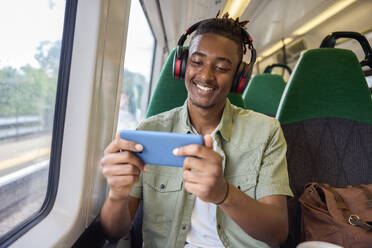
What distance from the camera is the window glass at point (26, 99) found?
73cm

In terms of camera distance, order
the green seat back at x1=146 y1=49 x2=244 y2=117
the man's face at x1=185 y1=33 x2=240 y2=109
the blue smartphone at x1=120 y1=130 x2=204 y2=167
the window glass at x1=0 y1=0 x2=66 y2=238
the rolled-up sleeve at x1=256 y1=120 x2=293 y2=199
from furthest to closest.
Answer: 1. the green seat back at x1=146 y1=49 x2=244 y2=117
2. the man's face at x1=185 y1=33 x2=240 y2=109
3. the rolled-up sleeve at x1=256 y1=120 x2=293 y2=199
4. the window glass at x1=0 y1=0 x2=66 y2=238
5. the blue smartphone at x1=120 y1=130 x2=204 y2=167

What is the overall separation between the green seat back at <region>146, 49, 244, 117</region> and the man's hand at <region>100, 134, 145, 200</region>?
0.63 m

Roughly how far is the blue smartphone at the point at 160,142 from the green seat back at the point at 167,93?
67cm

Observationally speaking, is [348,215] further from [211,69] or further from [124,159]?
[124,159]

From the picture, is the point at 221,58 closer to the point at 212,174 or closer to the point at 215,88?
the point at 215,88

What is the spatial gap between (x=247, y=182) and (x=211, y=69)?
53 cm

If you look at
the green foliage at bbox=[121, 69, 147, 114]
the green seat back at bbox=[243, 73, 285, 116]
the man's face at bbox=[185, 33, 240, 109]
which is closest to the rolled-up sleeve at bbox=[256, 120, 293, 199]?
the man's face at bbox=[185, 33, 240, 109]

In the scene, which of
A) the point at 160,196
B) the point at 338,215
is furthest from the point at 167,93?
the point at 338,215

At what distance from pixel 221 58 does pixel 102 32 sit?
0.51 m

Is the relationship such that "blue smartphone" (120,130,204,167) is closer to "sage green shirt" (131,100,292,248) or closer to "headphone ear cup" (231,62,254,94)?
"sage green shirt" (131,100,292,248)

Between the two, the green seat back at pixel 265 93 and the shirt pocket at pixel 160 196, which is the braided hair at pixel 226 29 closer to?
the shirt pocket at pixel 160 196

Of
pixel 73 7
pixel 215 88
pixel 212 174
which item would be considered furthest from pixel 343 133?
pixel 73 7

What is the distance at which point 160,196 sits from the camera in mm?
1074

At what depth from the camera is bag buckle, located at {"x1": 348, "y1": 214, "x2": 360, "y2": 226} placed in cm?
108
